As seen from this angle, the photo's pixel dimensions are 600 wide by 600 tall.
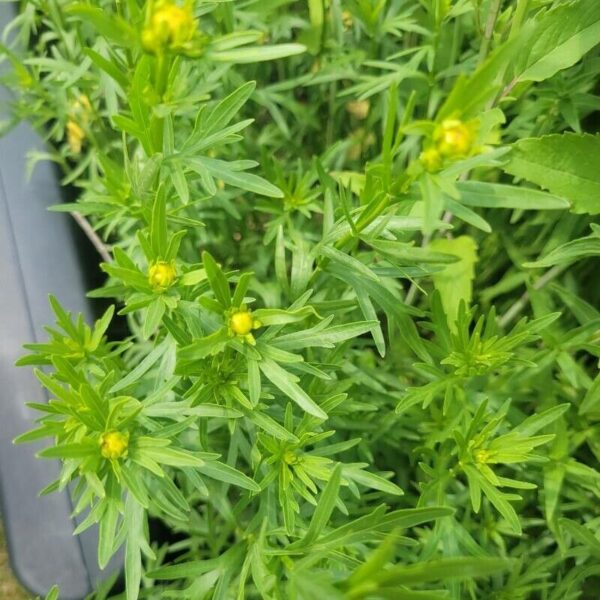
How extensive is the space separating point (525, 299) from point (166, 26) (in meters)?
0.67

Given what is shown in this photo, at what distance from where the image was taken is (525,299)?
94 cm

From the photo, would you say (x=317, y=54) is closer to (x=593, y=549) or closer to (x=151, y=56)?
(x=151, y=56)

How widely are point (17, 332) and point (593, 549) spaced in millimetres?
857

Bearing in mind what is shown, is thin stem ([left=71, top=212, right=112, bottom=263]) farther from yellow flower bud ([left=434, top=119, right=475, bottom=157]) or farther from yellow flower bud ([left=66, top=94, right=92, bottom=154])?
yellow flower bud ([left=434, top=119, right=475, bottom=157])

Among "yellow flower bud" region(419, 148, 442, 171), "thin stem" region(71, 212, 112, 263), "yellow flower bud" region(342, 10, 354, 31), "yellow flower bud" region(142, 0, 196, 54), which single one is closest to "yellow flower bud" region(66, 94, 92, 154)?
"thin stem" region(71, 212, 112, 263)

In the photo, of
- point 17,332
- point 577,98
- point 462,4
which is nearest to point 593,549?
point 577,98

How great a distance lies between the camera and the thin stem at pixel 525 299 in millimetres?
886

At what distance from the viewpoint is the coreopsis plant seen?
53 centimetres

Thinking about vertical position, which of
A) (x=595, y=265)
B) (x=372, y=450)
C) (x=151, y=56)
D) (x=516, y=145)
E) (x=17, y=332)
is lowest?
(x=372, y=450)

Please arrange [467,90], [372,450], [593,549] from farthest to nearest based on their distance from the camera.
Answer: [372,450]
[593,549]
[467,90]

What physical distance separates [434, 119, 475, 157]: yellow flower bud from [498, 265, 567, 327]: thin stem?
0.49 m

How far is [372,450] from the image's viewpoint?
95 cm

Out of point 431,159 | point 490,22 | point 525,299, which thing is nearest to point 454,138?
point 431,159

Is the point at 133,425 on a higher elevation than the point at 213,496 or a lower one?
higher
